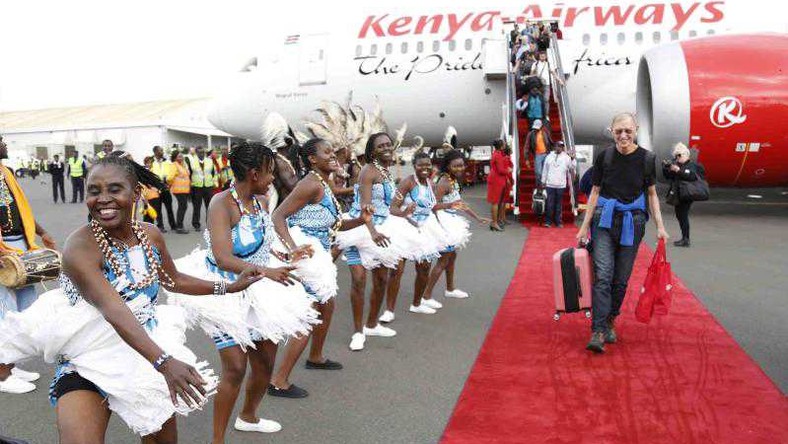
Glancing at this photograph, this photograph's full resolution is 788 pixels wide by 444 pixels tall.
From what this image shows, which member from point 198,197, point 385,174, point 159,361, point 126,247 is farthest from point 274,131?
point 198,197

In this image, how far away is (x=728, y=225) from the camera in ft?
37.4

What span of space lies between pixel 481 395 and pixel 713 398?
1.44 meters

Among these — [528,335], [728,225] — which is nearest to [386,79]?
[728,225]

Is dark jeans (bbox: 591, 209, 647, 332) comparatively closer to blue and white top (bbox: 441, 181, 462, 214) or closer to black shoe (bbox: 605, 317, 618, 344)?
black shoe (bbox: 605, 317, 618, 344)

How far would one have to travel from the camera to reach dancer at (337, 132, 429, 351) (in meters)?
4.96

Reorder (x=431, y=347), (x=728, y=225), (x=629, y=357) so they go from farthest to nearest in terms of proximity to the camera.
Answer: (x=728, y=225) < (x=431, y=347) < (x=629, y=357)

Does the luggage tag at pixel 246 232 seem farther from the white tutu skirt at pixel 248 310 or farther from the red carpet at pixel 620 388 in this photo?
the red carpet at pixel 620 388

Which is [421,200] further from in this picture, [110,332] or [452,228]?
[110,332]

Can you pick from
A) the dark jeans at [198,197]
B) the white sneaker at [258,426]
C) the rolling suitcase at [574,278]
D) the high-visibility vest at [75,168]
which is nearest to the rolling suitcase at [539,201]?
the dark jeans at [198,197]

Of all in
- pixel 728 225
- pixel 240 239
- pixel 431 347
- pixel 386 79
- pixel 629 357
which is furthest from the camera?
pixel 386 79

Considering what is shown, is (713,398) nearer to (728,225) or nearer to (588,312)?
(588,312)

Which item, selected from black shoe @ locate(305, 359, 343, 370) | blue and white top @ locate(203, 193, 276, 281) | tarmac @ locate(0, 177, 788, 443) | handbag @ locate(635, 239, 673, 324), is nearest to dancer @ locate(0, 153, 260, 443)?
blue and white top @ locate(203, 193, 276, 281)

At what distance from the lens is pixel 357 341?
16.3 ft

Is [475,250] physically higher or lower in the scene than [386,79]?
lower
